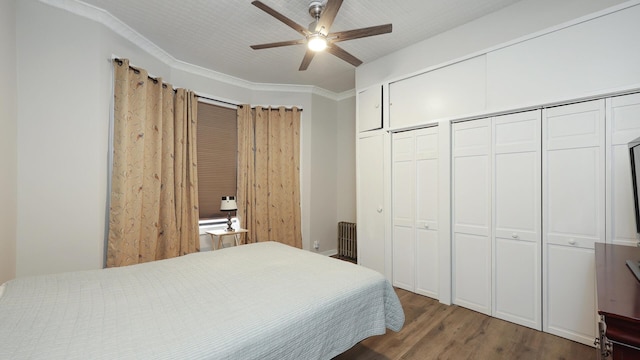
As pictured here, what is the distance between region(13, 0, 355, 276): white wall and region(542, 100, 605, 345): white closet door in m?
4.07

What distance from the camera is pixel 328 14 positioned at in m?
2.02

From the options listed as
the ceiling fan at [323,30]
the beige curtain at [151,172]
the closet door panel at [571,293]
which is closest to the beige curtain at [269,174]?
the beige curtain at [151,172]

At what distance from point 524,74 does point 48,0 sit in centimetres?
418

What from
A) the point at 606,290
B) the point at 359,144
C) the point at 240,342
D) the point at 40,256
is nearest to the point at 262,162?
the point at 359,144

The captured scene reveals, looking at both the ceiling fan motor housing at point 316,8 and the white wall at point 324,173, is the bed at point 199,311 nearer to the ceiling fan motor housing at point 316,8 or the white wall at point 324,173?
the ceiling fan motor housing at point 316,8

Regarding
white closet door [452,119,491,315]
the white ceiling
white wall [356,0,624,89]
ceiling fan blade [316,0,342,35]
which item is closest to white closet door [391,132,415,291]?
white closet door [452,119,491,315]

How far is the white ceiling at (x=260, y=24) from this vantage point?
2.44 m

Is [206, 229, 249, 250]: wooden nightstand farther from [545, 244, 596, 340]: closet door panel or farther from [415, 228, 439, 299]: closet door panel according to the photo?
[545, 244, 596, 340]: closet door panel

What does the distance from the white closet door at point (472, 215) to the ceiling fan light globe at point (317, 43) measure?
1643 millimetres

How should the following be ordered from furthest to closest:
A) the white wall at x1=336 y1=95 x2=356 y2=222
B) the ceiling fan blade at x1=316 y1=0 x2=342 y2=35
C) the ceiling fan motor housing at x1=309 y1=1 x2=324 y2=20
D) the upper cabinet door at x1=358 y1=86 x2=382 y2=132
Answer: the white wall at x1=336 y1=95 x2=356 y2=222 < the upper cabinet door at x1=358 y1=86 x2=382 y2=132 < the ceiling fan motor housing at x1=309 y1=1 x2=324 y2=20 < the ceiling fan blade at x1=316 y1=0 x2=342 y2=35

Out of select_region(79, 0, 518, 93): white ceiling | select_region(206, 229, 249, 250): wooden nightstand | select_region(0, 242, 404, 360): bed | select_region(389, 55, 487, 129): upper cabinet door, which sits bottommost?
select_region(206, 229, 249, 250): wooden nightstand

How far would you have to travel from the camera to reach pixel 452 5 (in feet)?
8.07

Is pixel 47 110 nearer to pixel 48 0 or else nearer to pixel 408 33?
pixel 48 0

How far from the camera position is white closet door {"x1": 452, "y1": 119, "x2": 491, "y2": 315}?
2637 millimetres
